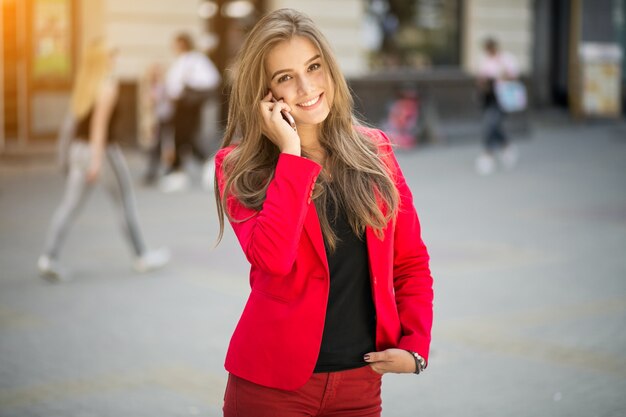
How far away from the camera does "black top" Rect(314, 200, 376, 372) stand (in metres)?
2.69

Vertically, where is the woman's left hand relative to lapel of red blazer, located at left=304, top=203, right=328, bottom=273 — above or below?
below

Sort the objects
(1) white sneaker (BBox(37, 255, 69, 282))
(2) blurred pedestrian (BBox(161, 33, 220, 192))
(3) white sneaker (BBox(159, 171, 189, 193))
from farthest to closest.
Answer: (2) blurred pedestrian (BBox(161, 33, 220, 192))
(3) white sneaker (BBox(159, 171, 189, 193))
(1) white sneaker (BBox(37, 255, 69, 282))

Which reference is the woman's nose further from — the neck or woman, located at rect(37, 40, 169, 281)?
woman, located at rect(37, 40, 169, 281)

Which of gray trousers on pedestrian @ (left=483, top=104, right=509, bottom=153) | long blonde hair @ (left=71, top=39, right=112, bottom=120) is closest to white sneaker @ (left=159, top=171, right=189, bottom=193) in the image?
gray trousers on pedestrian @ (left=483, top=104, right=509, bottom=153)

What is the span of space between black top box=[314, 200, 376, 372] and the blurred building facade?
13829mm

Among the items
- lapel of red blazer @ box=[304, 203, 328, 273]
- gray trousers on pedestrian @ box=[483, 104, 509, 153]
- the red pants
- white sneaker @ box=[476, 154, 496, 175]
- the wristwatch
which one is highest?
lapel of red blazer @ box=[304, 203, 328, 273]

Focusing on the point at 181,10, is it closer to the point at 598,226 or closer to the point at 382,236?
the point at 598,226

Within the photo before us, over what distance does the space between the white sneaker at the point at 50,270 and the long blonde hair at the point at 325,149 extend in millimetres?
5596

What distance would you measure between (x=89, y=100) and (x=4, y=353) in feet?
9.70

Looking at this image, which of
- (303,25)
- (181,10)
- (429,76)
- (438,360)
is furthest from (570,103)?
(303,25)

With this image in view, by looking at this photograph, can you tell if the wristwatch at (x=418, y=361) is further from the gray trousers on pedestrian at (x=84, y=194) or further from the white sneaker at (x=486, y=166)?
the white sneaker at (x=486, y=166)

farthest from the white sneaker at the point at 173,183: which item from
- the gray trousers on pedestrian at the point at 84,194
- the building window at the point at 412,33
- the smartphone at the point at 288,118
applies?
the smartphone at the point at 288,118

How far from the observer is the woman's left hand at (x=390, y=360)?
2701mm

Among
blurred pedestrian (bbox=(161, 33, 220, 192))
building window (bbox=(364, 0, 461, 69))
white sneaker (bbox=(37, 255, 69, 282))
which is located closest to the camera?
white sneaker (bbox=(37, 255, 69, 282))
